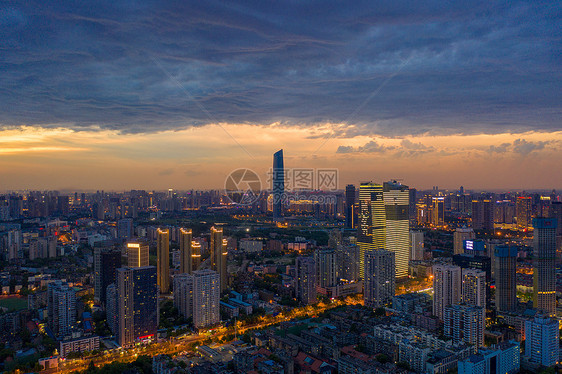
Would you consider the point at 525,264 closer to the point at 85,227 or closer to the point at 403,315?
the point at 403,315

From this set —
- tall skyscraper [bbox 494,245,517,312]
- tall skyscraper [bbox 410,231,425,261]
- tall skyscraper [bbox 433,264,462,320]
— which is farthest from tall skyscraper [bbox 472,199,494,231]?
tall skyscraper [bbox 433,264,462,320]

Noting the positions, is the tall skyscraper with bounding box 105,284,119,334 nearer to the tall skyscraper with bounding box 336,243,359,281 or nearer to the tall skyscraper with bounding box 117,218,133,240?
the tall skyscraper with bounding box 336,243,359,281

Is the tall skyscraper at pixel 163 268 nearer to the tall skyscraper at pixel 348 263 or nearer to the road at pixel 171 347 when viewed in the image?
the road at pixel 171 347

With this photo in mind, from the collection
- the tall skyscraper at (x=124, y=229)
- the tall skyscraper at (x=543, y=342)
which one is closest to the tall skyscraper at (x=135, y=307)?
the tall skyscraper at (x=543, y=342)

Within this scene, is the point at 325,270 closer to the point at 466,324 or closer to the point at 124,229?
the point at 466,324

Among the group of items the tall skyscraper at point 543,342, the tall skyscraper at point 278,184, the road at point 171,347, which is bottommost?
the road at point 171,347

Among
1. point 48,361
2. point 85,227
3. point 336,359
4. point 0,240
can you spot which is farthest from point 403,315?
point 85,227
